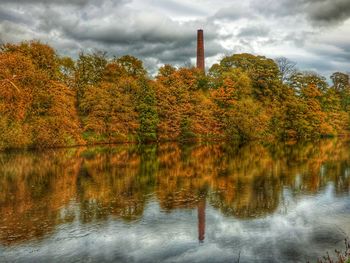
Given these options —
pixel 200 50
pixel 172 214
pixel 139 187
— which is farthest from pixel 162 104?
pixel 172 214

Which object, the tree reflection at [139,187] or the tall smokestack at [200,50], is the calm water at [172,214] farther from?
the tall smokestack at [200,50]

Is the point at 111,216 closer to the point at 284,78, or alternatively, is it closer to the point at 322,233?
the point at 322,233

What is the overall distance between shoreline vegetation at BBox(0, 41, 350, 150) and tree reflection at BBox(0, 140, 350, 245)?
14.0 metres

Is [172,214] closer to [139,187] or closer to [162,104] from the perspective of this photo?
[139,187]

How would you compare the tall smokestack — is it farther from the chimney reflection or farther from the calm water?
the chimney reflection

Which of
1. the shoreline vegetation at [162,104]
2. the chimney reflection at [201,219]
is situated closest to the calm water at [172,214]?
the chimney reflection at [201,219]

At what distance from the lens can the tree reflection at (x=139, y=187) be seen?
14.1 m

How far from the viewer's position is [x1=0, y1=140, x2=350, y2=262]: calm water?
10.4 m

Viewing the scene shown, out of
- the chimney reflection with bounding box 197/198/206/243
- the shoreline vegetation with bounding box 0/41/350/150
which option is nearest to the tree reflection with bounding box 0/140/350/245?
the chimney reflection with bounding box 197/198/206/243

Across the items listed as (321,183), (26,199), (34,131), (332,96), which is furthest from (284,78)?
(26,199)

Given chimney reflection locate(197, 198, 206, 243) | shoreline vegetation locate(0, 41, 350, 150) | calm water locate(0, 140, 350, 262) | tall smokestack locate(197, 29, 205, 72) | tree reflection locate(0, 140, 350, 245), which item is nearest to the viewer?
calm water locate(0, 140, 350, 262)

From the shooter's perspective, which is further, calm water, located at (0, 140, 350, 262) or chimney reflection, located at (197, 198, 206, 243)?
chimney reflection, located at (197, 198, 206, 243)

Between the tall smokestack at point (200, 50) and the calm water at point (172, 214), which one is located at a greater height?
the tall smokestack at point (200, 50)

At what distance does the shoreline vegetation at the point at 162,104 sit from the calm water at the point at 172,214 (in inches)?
778
